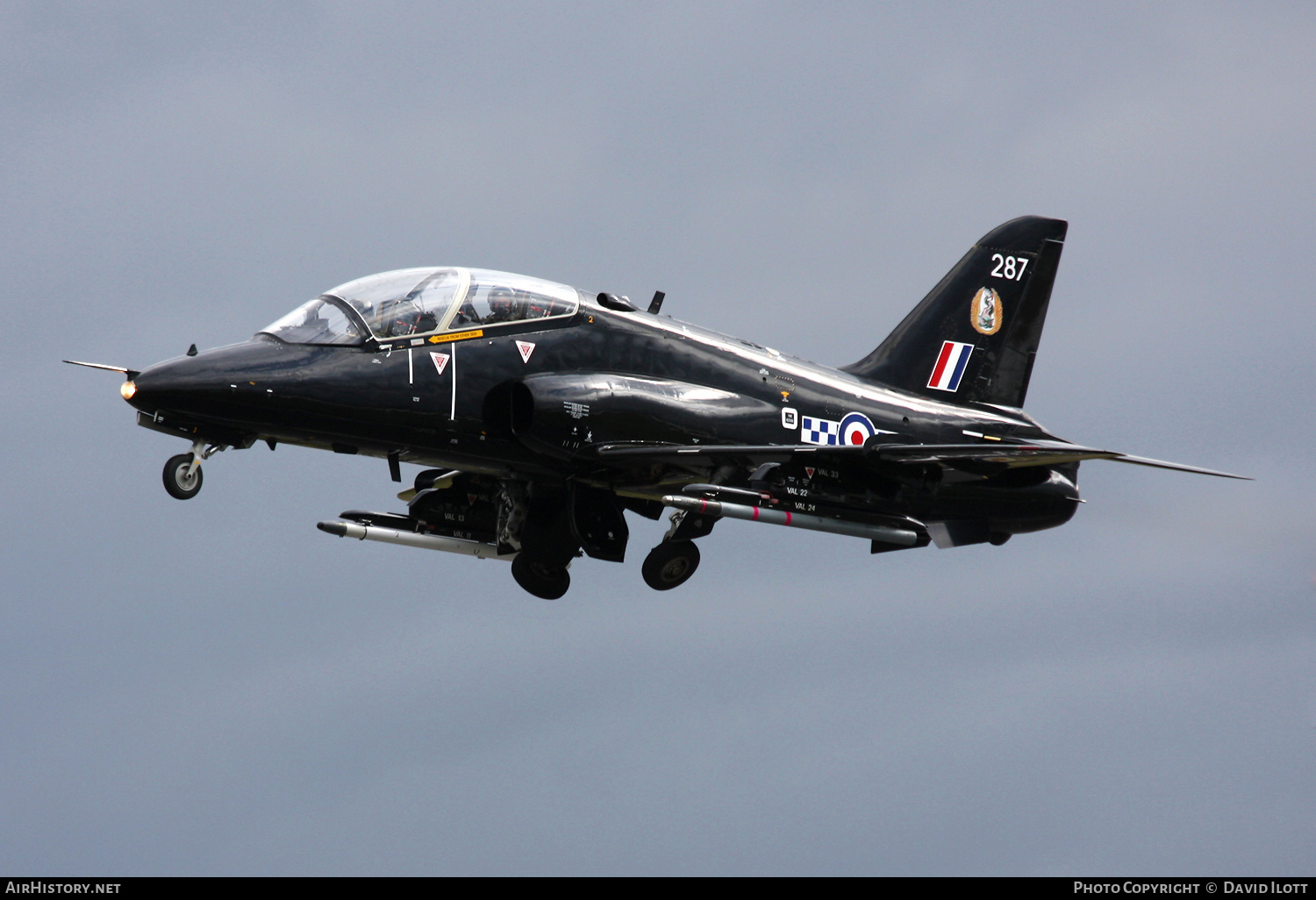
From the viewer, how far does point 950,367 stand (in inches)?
942

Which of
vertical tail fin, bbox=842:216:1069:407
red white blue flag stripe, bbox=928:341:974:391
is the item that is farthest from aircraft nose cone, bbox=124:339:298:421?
red white blue flag stripe, bbox=928:341:974:391

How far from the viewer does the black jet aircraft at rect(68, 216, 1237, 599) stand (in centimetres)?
1880

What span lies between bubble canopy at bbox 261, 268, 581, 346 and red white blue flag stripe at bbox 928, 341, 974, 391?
6.32m

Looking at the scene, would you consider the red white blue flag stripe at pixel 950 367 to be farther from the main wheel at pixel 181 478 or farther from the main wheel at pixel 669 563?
the main wheel at pixel 181 478

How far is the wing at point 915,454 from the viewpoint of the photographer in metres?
19.7

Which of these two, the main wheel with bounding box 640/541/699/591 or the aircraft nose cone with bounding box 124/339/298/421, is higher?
the aircraft nose cone with bounding box 124/339/298/421

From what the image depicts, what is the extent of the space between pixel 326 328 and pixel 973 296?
33.3ft

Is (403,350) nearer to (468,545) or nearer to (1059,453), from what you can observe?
(468,545)

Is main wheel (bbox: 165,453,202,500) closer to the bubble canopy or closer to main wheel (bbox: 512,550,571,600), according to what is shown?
the bubble canopy

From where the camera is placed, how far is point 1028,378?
79.8 ft

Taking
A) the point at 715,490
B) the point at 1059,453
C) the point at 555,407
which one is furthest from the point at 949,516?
the point at 555,407

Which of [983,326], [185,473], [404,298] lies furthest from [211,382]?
[983,326]

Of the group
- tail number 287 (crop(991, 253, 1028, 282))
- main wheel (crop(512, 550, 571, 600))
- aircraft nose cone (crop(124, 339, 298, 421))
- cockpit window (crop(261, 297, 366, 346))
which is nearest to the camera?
aircraft nose cone (crop(124, 339, 298, 421))

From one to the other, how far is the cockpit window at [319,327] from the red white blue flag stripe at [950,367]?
887 centimetres
